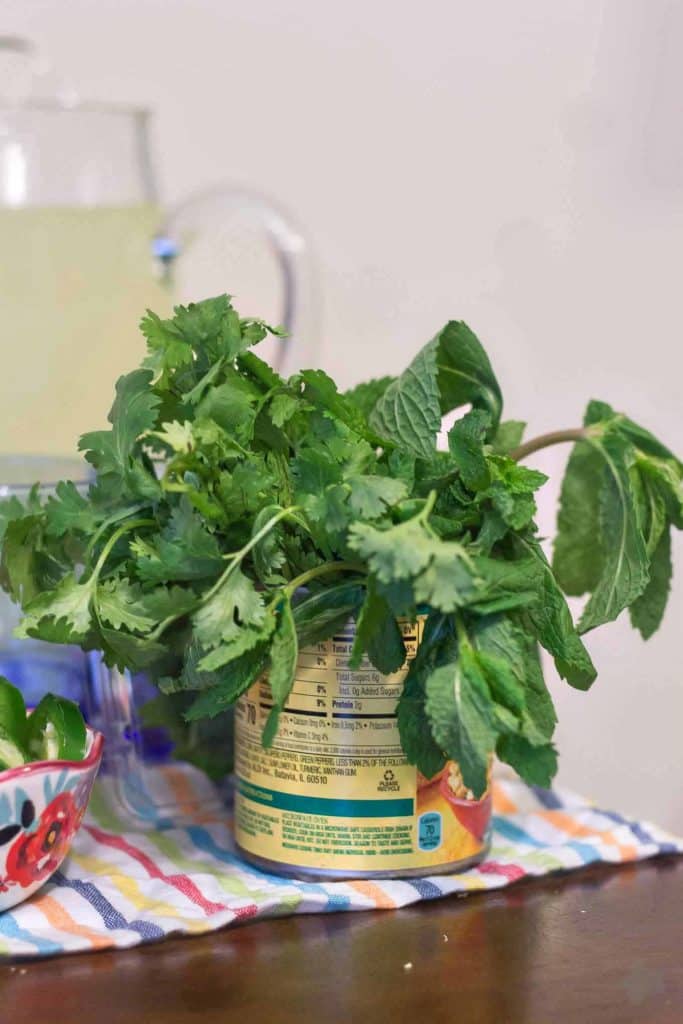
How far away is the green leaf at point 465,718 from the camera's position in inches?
17.4

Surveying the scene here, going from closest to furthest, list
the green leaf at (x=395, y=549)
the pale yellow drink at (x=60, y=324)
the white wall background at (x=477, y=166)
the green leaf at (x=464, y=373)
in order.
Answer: the green leaf at (x=395, y=549), the green leaf at (x=464, y=373), the pale yellow drink at (x=60, y=324), the white wall background at (x=477, y=166)

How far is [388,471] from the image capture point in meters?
0.52

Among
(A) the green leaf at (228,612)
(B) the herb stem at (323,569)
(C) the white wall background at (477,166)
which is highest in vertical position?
(C) the white wall background at (477,166)

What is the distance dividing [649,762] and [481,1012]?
2.38 ft

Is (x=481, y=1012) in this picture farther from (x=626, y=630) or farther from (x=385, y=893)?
(x=626, y=630)

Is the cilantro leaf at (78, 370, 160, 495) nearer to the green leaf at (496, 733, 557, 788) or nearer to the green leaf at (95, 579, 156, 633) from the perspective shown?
the green leaf at (95, 579, 156, 633)

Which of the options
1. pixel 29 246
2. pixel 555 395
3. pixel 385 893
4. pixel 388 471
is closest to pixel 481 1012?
pixel 385 893

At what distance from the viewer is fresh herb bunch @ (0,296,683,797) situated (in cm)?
46

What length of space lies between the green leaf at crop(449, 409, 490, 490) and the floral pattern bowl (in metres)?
0.18

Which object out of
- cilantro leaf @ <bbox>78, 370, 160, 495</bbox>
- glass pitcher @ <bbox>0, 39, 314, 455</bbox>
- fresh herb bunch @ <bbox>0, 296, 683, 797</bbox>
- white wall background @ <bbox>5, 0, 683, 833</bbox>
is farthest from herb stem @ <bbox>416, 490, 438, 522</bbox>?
white wall background @ <bbox>5, 0, 683, 833</bbox>

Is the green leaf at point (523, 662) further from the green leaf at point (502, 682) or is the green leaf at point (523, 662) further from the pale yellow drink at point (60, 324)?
the pale yellow drink at point (60, 324)

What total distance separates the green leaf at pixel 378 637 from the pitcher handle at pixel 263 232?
32 centimetres

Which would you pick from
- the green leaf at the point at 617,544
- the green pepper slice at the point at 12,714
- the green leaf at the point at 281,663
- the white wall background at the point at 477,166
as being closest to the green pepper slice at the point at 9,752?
the green pepper slice at the point at 12,714

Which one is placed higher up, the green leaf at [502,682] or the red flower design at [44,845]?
the green leaf at [502,682]
